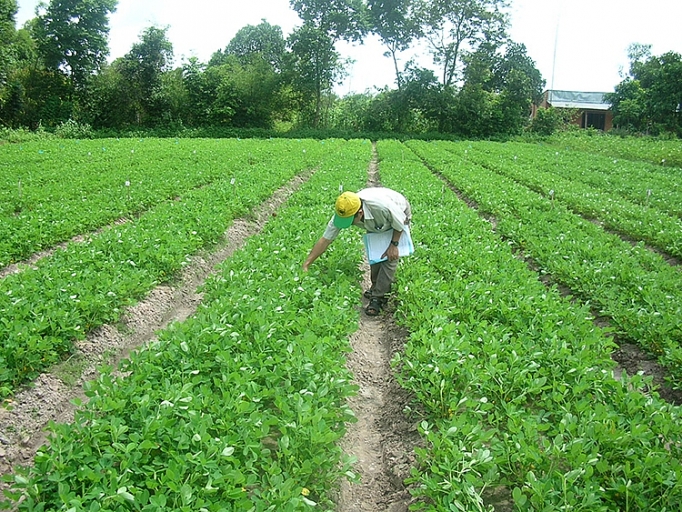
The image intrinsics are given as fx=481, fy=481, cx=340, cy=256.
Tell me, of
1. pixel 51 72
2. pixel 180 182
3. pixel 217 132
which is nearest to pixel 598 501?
pixel 180 182

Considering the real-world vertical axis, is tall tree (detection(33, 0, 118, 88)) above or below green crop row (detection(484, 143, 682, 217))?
above

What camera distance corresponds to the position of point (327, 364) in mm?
3857

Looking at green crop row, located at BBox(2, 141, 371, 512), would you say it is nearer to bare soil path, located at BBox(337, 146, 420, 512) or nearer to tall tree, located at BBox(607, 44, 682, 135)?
bare soil path, located at BBox(337, 146, 420, 512)

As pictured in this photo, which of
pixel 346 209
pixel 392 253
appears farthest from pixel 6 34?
pixel 392 253

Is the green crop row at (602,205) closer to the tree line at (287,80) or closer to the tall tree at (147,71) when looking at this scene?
the tree line at (287,80)

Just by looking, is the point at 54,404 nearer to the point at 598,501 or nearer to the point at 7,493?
the point at 7,493

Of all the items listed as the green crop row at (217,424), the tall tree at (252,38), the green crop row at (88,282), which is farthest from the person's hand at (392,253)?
the tall tree at (252,38)

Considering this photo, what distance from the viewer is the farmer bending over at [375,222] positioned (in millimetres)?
5570

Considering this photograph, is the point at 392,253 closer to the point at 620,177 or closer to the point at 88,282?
the point at 88,282

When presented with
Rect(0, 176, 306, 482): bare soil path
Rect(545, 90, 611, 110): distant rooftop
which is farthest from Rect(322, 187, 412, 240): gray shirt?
Rect(545, 90, 611, 110): distant rooftop

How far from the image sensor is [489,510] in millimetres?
2641

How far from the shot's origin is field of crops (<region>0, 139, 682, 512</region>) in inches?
103

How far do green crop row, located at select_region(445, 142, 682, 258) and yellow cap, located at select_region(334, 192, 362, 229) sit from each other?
21.8 feet

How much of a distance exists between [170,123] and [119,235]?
3839cm
